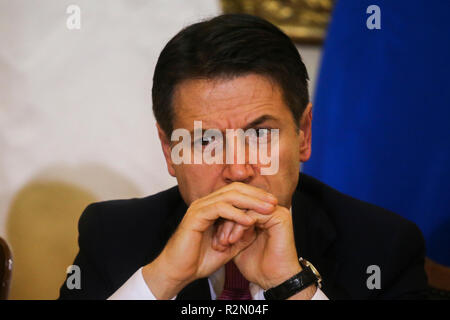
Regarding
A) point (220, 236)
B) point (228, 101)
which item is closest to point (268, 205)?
point (220, 236)

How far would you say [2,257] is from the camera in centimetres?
140

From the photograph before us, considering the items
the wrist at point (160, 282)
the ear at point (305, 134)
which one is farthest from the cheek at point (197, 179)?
the ear at point (305, 134)

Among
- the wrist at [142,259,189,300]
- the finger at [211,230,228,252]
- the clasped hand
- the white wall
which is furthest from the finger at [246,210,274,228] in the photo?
the white wall

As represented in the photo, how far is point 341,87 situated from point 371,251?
0.85 m

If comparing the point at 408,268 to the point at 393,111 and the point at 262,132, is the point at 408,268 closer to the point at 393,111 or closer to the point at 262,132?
the point at 262,132

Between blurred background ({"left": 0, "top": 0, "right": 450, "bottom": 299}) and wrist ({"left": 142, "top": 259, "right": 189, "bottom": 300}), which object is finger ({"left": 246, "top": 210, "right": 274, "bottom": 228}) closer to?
wrist ({"left": 142, "top": 259, "right": 189, "bottom": 300})

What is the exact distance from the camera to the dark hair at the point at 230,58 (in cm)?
132

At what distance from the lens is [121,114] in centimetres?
217

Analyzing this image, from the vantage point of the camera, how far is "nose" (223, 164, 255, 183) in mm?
1258

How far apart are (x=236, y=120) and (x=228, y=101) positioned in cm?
5

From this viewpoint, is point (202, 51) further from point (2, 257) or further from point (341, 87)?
point (341, 87)

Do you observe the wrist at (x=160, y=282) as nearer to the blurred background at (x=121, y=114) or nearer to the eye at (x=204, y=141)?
the eye at (x=204, y=141)

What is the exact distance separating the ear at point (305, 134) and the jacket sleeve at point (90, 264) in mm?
684
